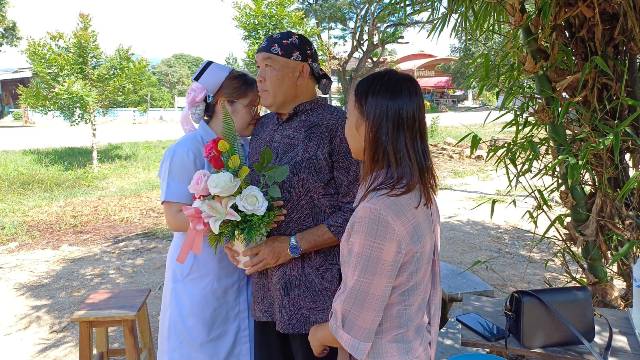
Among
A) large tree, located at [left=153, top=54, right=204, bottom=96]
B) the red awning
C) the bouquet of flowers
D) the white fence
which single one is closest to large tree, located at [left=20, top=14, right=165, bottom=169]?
the bouquet of flowers

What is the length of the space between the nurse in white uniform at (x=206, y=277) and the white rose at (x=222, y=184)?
35cm

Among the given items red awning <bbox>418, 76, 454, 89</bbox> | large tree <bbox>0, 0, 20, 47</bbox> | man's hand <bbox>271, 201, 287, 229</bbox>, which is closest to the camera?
man's hand <bbox>271, 201, 287, 229</bbox>

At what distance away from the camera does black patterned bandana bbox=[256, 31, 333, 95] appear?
6.09 ft

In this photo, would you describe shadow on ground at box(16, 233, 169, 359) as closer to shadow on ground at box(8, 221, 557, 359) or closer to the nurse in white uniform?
shadow on ground at box(8, 221, 557, 359)

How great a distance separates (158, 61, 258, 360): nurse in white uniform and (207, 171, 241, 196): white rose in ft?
1.14

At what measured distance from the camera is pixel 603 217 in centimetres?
241

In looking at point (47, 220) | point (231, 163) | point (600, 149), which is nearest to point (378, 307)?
point (231, 163)

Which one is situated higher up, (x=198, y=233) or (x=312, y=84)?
(x=312, y=84)

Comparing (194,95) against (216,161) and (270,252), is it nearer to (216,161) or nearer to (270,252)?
(216,161)

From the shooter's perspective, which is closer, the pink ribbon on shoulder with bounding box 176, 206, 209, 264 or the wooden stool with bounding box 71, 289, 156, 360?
the pink ribbon on shoulder with bounding box 176, 206, 209, 264

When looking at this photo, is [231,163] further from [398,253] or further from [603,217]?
[603,217]

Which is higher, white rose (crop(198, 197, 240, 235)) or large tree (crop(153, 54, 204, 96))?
large tree (crop(153, 54, 204, 96))

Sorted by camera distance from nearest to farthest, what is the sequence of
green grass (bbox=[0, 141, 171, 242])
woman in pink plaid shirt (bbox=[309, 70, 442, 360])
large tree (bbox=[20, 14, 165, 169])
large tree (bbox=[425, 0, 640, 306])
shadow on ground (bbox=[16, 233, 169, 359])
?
woman in pink plaid shirt (bbox=[309, 70, 442, 360]) → large tree (bbox=[425, 0, 640, 306]) → shadow on ground (bbox=[16, 233, 169, 359]) → green grass (bbox=[0, 141, 171, 242]) → large tree (bbox=[20, 14, 165, 169])

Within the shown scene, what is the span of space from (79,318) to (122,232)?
4496mm
